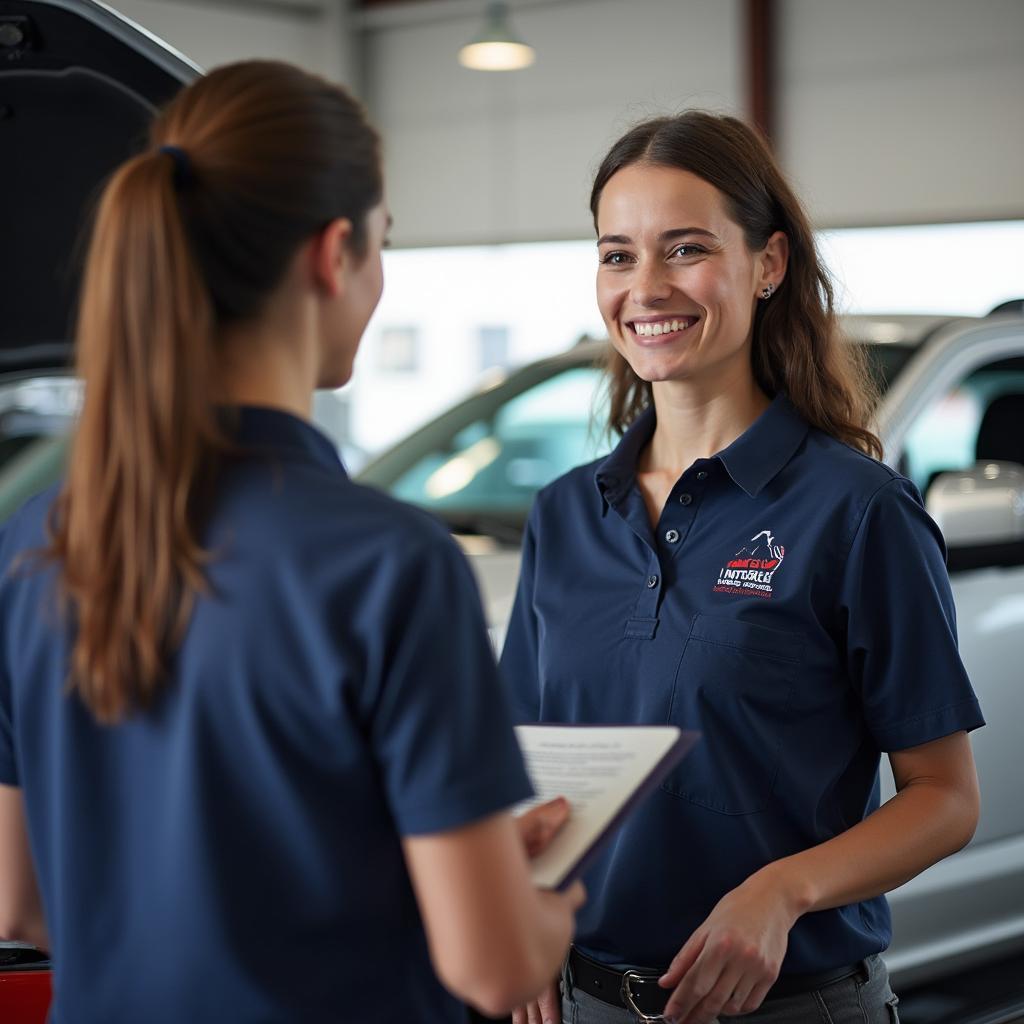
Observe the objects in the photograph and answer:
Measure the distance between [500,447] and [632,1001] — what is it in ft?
7.62

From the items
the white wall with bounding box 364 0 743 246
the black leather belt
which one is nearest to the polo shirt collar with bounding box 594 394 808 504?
the black leather belt

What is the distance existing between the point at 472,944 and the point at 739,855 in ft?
2.28

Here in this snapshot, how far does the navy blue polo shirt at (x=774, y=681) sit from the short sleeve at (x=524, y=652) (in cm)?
15

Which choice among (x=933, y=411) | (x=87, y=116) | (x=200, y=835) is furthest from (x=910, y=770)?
(x=933, y=411)

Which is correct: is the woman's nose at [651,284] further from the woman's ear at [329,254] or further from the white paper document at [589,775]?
the woman's ear at [329,254]

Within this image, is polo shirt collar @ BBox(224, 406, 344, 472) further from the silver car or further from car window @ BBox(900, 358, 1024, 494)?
car window @ BBox(900, 358, 1024, 494)

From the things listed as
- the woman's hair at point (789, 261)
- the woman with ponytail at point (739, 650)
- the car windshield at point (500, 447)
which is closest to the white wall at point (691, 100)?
the car windshield at point (500, 447)

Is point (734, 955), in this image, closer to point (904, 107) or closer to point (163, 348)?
point (163, 348)

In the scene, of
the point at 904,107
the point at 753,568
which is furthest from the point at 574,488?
the point at 904,107

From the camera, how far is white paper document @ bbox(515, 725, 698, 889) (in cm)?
120

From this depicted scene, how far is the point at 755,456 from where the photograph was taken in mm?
1801

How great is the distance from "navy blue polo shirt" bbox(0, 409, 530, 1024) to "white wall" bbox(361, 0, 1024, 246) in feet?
22.2

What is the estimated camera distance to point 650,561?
1818 mm

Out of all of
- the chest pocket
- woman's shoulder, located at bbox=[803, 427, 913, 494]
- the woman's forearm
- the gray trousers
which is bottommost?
the gray trousers
